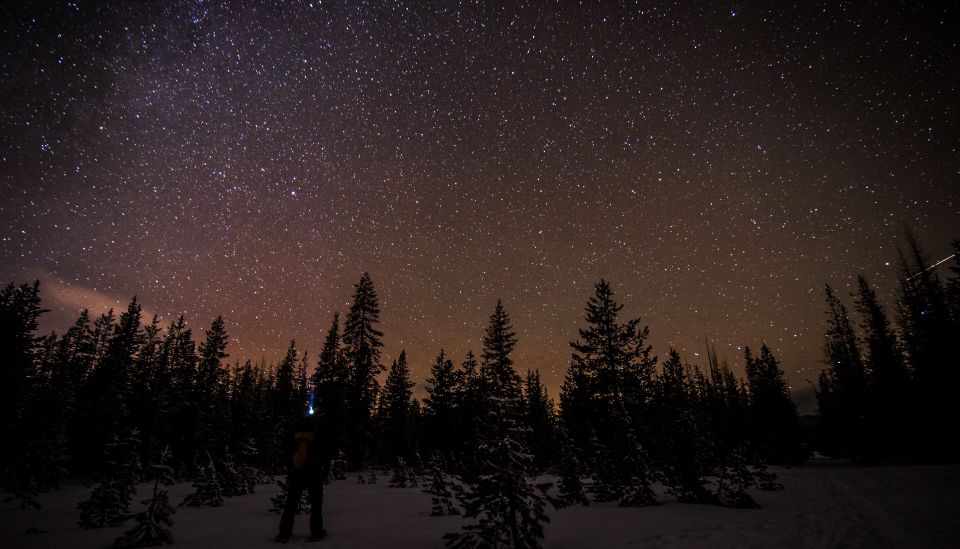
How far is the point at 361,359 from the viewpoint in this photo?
33.0m

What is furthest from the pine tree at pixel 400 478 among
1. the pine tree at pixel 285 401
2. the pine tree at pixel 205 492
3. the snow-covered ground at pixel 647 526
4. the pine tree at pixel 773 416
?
the pine tree at pixel 773 416

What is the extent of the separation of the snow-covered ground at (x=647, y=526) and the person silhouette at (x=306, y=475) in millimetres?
346

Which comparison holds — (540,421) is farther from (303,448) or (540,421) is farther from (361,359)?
(303,448)

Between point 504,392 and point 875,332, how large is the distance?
161ft

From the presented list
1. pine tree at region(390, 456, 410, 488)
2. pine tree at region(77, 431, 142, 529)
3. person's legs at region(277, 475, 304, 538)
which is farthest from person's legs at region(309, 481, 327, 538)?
pine tree at region(390, 456, 410, 488)

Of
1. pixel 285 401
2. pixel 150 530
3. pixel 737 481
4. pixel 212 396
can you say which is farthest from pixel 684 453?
pixel 285 401

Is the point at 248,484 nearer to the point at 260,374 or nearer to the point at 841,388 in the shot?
the point at 841,388

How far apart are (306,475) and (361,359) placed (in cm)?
2557

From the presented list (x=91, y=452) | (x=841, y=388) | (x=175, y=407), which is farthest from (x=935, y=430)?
(x=91, y=452)

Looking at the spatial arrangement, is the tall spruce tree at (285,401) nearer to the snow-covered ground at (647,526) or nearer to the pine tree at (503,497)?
the snow-covered ground at (647,526)

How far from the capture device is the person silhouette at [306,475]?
7.91 meters

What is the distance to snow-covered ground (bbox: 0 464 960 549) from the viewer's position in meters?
7.71

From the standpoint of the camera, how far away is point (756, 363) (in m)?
48.5

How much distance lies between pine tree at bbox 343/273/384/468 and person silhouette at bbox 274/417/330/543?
24.6 meters
